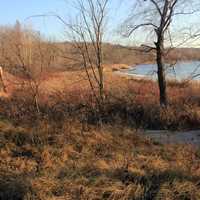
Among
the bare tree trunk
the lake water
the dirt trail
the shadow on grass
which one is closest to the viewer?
the shadow on grass

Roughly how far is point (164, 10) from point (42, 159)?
9.08 m

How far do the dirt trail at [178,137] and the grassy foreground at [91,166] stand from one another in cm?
64

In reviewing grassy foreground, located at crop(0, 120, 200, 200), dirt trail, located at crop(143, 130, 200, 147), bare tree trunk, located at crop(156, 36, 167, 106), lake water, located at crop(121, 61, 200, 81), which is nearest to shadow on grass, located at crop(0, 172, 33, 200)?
grassy foreground, located at crop(0, 120, 200, 200)

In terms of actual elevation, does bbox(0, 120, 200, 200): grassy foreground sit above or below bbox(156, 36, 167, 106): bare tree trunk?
below

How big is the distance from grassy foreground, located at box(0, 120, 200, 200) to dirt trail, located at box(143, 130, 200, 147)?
644mm

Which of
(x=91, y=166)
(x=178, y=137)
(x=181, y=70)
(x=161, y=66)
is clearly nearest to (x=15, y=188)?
(x=91, y=166)

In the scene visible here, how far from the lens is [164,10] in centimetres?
1341

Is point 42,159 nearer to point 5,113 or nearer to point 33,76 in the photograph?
point 5,113

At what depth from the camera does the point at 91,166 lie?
576 cm

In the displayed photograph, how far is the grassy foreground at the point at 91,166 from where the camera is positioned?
190 inches

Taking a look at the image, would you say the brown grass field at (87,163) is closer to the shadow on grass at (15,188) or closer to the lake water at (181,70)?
the shadow on grass at (15,188)

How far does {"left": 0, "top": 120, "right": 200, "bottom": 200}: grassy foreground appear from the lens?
15.9 feet

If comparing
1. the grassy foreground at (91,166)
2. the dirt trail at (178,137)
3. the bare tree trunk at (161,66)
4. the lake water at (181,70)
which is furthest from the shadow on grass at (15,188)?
the lake water at (181,70)

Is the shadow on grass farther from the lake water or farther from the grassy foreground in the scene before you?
the lake water
